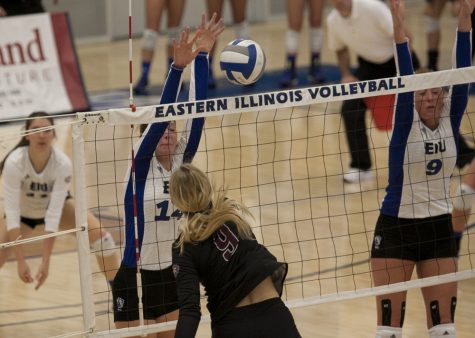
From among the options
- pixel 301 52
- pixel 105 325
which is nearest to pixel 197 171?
pixel 105 325

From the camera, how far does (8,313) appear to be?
7664 mm

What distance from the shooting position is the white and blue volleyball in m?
6.32

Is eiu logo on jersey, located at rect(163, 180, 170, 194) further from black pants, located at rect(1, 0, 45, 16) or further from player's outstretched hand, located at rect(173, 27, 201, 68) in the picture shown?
black pants, located at rect(1, 0, 45, 16)

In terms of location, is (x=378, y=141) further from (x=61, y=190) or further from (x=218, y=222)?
(x=218, y=222)

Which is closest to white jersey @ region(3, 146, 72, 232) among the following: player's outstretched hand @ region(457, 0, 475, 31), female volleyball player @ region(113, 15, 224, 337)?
female volleyball player @ region(113, 15, 224, 337)

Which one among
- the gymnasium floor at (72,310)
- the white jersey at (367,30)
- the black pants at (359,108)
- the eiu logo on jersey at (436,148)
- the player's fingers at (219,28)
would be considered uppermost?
the white jersey at (367,30)

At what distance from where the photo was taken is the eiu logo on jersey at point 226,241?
483 centimetres

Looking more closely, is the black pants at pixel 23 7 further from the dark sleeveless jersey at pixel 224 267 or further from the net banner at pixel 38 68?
the dark sleeveless jersey at pixel 224 267

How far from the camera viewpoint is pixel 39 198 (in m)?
7.86

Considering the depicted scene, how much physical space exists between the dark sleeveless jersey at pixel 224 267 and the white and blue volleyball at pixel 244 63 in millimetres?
1666

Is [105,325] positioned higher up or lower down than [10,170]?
lower down

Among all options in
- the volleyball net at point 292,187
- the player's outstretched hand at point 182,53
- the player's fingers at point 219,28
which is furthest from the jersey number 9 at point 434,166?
the player's outstretched hand at point 182,53

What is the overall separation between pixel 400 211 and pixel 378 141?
570 centimetres

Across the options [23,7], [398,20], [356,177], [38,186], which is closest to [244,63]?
[398,20]
